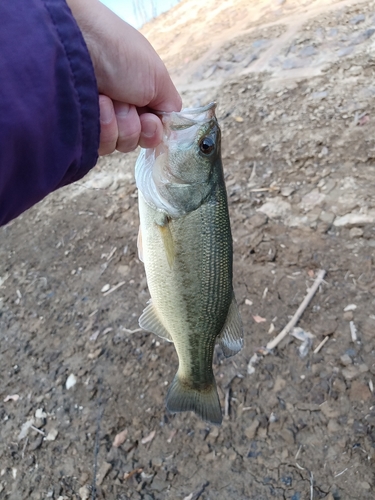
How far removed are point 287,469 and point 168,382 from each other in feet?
3.12

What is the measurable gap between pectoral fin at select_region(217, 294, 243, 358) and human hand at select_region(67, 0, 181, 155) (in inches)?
33.8

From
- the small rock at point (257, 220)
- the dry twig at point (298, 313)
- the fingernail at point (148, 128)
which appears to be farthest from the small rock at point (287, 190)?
the fingernail at point (148, 128)

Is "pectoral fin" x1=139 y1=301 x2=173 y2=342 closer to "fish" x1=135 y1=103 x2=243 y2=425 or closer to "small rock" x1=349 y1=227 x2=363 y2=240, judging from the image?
"fish" x1=135 y1=103 x2=243 y2=425

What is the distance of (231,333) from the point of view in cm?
191

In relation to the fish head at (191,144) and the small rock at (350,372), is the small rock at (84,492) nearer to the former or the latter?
the small rock at (350,372)

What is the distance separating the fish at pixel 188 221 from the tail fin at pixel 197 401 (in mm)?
350

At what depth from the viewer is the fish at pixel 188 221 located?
5.61 feet

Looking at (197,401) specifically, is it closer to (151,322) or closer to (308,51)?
(151,322)

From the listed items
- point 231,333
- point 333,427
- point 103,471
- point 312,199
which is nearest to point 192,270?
point 231,333

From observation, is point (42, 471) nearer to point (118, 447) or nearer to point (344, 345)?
point (118, 447)

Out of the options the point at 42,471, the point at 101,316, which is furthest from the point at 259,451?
the point at 101,316

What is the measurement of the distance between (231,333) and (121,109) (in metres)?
1.10

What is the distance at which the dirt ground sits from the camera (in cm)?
244

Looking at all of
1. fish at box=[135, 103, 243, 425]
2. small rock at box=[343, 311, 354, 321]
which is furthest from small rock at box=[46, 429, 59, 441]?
small rock at box=[343, 311, 354, 321]
